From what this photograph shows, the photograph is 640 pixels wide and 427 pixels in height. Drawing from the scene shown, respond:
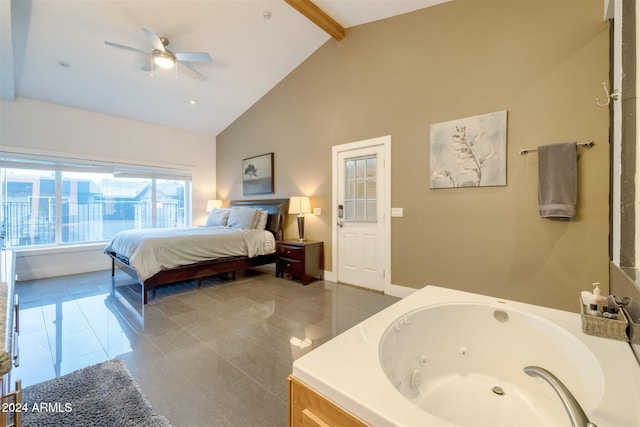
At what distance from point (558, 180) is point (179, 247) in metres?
4.02

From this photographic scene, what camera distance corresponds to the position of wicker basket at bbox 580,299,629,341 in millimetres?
1187

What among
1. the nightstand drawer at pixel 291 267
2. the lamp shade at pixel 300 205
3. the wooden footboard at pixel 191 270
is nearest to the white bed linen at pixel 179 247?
the wooden footboard at pixel 191 270

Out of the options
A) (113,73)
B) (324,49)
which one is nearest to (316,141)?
(324,49)

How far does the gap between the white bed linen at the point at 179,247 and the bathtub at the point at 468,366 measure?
2788 millimetres

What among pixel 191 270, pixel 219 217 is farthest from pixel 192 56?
pixel 219 217

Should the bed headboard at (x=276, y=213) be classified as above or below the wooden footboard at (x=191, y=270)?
above

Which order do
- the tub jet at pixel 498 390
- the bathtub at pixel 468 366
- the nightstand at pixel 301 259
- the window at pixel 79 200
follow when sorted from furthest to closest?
1. the window at pixel 79 200
2. the nightstand at pixel 301 259
3. the tub jet at pixel 498 390
4. the bathtub at pixel 468 366

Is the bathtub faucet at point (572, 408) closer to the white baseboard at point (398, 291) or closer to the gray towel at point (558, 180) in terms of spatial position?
the gray towel at point (558, 180)

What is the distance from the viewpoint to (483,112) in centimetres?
265

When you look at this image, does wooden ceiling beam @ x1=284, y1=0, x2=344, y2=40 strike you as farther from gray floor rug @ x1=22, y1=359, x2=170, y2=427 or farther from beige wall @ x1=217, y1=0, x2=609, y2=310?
gray floor rug @ x1=22, y1=359, x2=170, y2=427

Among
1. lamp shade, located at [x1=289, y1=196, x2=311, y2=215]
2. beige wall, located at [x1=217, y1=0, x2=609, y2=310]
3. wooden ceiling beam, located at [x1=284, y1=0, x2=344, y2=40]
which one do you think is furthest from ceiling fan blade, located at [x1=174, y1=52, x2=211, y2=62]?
lamp shade, located at [x1=289, y1=196, x2=311, y2=215]

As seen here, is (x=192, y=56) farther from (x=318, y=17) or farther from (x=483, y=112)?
(x=483, y=112)

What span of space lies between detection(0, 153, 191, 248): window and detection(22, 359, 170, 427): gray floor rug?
3.91m

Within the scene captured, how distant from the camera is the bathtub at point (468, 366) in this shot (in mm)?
885
